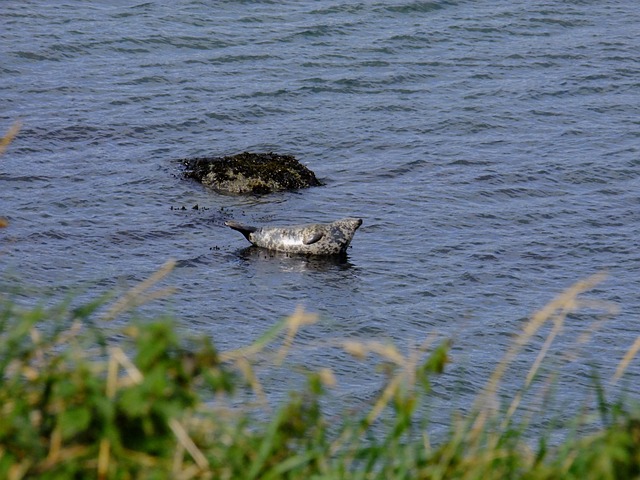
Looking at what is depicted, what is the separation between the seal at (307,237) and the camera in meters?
15.7

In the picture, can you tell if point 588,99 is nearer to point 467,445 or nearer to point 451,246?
point 451,246

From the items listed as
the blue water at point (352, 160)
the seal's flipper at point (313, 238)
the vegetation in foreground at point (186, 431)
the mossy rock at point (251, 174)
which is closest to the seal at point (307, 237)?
the seal's flipper at point (313, 238)

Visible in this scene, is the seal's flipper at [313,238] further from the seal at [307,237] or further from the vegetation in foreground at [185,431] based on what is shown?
the vegetation in foreground at [185,431]

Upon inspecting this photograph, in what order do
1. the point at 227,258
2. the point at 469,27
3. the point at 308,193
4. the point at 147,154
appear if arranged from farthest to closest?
the point at 469,27 < the point at 147,154 < the point at 308,193 < the point at 227,258

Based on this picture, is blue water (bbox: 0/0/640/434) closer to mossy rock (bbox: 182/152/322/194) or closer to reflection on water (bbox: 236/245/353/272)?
reflection on water (bbox: 236/245/353/272)

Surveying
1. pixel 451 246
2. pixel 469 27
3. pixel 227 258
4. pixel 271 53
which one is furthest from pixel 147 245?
→ pixel 469 27

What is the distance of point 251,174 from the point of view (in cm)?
1838

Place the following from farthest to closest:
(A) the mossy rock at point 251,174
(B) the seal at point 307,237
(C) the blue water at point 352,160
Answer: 1. (A) the mossy rock at point 251,174
2. (B) the seal at point 307,237
3. (C) the blue water at point 352,160

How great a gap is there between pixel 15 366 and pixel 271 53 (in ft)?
73.1

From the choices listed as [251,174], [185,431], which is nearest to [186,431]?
[185,431]

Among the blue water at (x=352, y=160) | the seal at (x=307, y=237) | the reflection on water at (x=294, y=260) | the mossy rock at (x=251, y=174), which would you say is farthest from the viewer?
the mossy rock at (x=251, y=174)

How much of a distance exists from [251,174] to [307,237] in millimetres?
2885

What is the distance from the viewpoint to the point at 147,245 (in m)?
15.4

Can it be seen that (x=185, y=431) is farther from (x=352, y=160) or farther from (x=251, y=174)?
(x=352, y=160)
